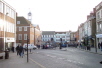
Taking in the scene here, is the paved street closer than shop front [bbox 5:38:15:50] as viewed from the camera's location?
Yes

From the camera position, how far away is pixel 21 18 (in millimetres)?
69125

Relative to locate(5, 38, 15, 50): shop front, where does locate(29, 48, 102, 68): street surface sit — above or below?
below

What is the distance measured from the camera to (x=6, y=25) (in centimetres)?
3622

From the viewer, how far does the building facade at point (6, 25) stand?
33.6 metres

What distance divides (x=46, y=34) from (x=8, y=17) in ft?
303

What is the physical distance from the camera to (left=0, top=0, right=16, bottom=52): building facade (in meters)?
33.6

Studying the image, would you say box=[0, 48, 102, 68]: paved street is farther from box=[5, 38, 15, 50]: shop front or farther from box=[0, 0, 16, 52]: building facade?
box=[5, 38, 15, 50]: shop front

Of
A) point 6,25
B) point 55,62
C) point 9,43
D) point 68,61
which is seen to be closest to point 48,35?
point 9,43

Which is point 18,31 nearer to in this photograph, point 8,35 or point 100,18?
point 8,35

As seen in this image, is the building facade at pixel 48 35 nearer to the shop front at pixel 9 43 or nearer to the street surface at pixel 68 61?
the shop front at pixel 9 43

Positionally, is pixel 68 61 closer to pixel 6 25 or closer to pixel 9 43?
pixel 6 25

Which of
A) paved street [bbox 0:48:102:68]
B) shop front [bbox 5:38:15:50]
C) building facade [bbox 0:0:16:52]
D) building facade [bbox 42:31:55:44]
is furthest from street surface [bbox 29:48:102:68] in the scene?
building facade [bbox 42:31:55:44]

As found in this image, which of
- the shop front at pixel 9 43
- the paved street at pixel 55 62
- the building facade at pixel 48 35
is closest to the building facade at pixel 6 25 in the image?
the shop front at pixel 9 43

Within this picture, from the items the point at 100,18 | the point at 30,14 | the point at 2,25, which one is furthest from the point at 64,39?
the point at 2,25
